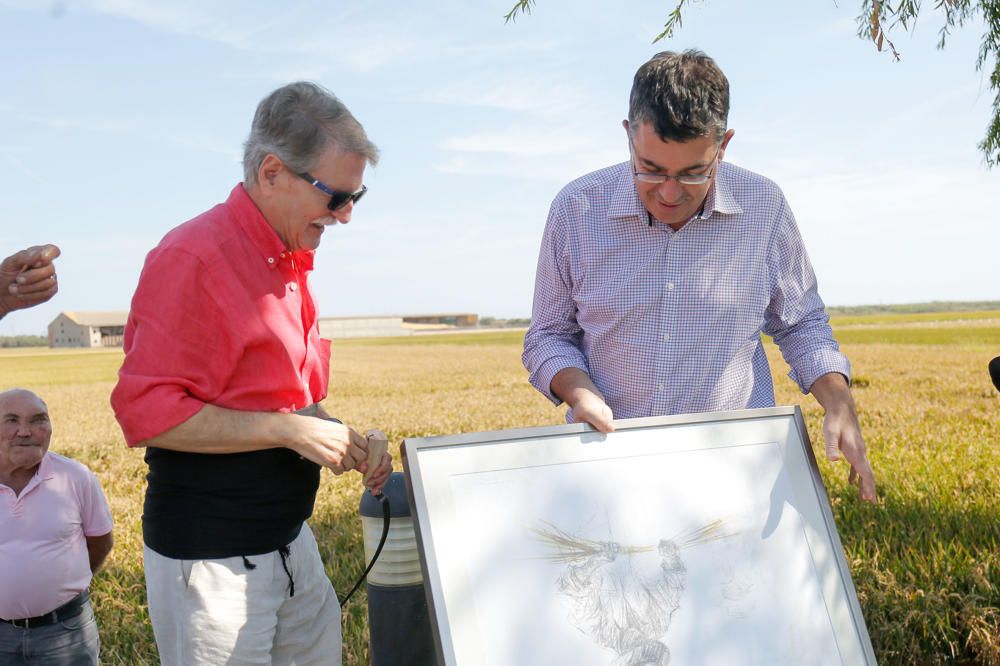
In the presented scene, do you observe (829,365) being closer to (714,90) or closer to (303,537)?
(714,90)

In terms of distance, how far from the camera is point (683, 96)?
8.07 feet

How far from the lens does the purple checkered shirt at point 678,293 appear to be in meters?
2.85

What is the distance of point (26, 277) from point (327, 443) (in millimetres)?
1028

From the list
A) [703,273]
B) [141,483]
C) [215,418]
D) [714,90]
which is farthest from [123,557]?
[714,90]

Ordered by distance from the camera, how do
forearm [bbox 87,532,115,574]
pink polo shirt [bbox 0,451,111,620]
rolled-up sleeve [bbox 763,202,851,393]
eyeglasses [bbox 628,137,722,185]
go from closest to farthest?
eyeglasses [bbox 628,137,722,185] < rolled-up sleeve [bbox 763,202,851,393] < pink polo shirt [bbox 0,451,111,620] < forearm [bbox 87,532,115,574]

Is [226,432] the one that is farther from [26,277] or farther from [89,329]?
[89,329]

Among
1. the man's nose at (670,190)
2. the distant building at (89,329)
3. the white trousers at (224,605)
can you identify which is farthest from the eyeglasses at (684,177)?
the distant building at (89,329)

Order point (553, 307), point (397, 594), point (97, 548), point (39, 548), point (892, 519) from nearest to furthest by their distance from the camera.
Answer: point (553, 307)
point (397, 594)
point (39, 548)
point (97, 548)
point (892, 519)

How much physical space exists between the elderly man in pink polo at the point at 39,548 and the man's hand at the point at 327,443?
2010 mm

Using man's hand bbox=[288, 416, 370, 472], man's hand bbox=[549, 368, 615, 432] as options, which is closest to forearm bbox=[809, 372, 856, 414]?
man's hand bbox=[549, 368, 615, 432]

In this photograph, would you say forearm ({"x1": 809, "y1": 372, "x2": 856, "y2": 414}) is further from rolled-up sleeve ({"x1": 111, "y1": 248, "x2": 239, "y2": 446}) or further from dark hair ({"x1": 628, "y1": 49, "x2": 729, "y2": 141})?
rolled-up sleeve ({"x1": 111, "y1": 248, "x2": 239, "y2": 446})

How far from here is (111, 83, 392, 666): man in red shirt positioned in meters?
2.26

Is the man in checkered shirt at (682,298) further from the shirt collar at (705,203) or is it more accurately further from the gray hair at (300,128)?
the gray hair at (300,128)

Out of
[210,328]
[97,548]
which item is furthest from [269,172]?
[97,548]
